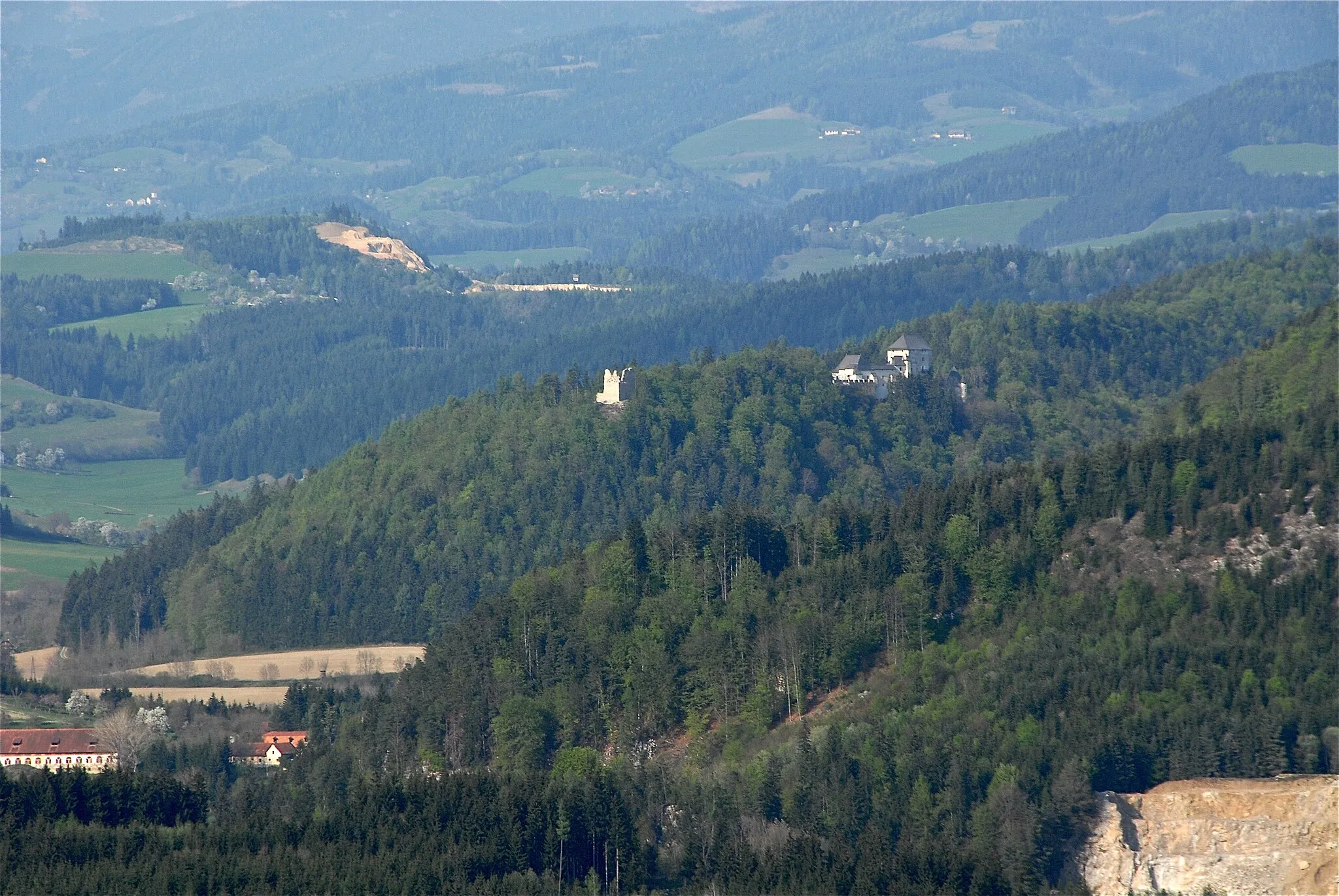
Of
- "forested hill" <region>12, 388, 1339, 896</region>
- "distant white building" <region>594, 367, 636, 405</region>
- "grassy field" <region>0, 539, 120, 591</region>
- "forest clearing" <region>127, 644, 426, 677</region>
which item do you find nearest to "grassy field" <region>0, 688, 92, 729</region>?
"forested hill" <region>12, 388, 1339, 896</region>

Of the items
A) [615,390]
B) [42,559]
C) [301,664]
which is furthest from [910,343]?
[301,664]

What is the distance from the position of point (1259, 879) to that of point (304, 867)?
2734cm

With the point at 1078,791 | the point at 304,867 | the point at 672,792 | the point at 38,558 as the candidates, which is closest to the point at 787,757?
the point at 672,792

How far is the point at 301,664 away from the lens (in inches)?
5512

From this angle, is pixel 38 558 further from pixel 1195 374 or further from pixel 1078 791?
pixel 1078 791

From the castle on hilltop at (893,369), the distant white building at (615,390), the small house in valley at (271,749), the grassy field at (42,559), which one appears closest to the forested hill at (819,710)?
the small house in valley at (271,749)

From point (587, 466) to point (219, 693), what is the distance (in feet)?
130

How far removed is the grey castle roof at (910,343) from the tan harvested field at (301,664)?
49496 mm

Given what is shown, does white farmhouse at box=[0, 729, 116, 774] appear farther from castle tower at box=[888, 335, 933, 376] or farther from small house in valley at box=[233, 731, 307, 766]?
castle tower at box=[888, 335, 933, 376]

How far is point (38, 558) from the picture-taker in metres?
176

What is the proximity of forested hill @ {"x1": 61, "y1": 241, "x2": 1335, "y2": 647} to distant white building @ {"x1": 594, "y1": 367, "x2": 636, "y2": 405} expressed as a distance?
800 mm

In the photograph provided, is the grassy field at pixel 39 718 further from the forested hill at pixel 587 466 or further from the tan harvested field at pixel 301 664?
the forested hill at pixel 587 466

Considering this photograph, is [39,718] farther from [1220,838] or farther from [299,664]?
[1220,838]

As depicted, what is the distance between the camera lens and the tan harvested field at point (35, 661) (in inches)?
5541
